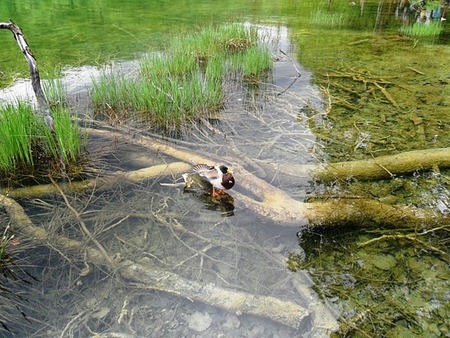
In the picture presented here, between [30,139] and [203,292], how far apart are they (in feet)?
9.20

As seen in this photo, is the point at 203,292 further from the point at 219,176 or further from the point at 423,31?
the point at 423,31

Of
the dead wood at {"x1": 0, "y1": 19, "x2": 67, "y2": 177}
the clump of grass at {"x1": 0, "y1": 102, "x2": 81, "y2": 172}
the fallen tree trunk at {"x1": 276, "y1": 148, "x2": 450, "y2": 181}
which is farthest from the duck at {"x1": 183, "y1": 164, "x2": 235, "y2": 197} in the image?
the dead wood at {"x1": 0, "y1": 19, "x2": 67, "y2": 177}

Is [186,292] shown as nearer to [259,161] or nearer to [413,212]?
[259,161]

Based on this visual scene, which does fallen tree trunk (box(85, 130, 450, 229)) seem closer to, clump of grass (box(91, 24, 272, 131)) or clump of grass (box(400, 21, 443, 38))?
clump of grass (box(91, 24, 272, 131))

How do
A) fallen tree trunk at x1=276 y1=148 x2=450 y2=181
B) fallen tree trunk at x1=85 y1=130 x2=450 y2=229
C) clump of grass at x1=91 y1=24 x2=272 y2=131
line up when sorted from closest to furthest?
fallen tree trunk at x1=85 y1=130 x2=450 y2=229 → fallen tree trunk at x1=276 y1=148 x2=450 y2=181 → clump of grass at x1=91 y1=24 x2=272 y2=131

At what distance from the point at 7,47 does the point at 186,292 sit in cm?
980

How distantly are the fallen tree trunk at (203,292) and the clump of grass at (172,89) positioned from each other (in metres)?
2.70

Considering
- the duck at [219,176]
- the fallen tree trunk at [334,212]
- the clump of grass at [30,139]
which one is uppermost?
the clump of grass at [30,139]

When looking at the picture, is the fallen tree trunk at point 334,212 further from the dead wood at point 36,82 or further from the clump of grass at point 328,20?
the clump of grass at point 328,20

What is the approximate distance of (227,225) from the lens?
360cm

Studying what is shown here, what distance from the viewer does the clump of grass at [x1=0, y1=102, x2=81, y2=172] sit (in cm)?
377

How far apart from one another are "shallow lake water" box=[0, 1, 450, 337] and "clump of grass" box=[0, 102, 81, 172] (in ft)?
1.58

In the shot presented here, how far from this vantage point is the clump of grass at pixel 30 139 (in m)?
3.77

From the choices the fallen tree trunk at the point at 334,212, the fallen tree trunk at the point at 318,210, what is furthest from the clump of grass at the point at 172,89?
the fallen tree trunk at the point at 334,212
